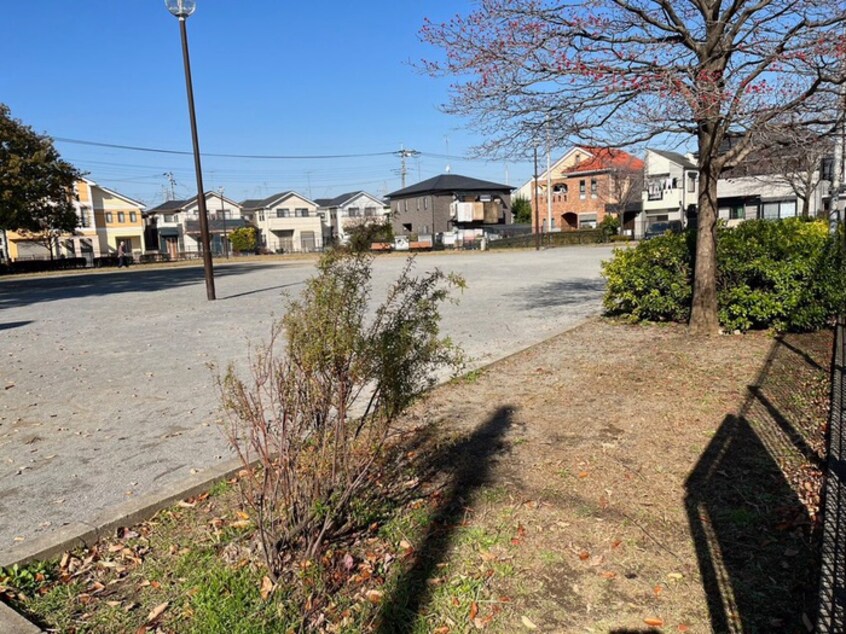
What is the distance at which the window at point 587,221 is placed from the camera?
183ft

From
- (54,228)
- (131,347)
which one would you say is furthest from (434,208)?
(131,347)

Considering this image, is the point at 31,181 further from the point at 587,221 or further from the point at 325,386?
the point at 587,221

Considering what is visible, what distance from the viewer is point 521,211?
6775 centimetres

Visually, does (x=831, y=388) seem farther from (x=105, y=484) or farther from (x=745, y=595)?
(x=105, y=484)

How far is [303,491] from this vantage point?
8.66ft

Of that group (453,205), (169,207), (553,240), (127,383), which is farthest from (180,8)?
(169,207)

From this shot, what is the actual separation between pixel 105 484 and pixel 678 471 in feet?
11.3

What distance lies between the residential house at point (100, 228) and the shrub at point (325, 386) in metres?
56.5

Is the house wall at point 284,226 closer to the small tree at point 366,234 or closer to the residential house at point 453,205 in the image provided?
the residential house at point 453,205

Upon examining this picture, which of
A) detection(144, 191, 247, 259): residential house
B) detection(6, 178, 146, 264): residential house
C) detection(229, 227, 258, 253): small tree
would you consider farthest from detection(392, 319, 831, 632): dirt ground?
detection(144, 191, 247, 259): residential house

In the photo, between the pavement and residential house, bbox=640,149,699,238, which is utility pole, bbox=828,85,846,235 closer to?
the pavement

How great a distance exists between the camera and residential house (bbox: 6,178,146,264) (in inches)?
2069

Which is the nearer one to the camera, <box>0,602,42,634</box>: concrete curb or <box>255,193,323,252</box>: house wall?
<box>0,602,42,634</box>: concrete curb

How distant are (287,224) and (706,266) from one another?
5979 centimetres
